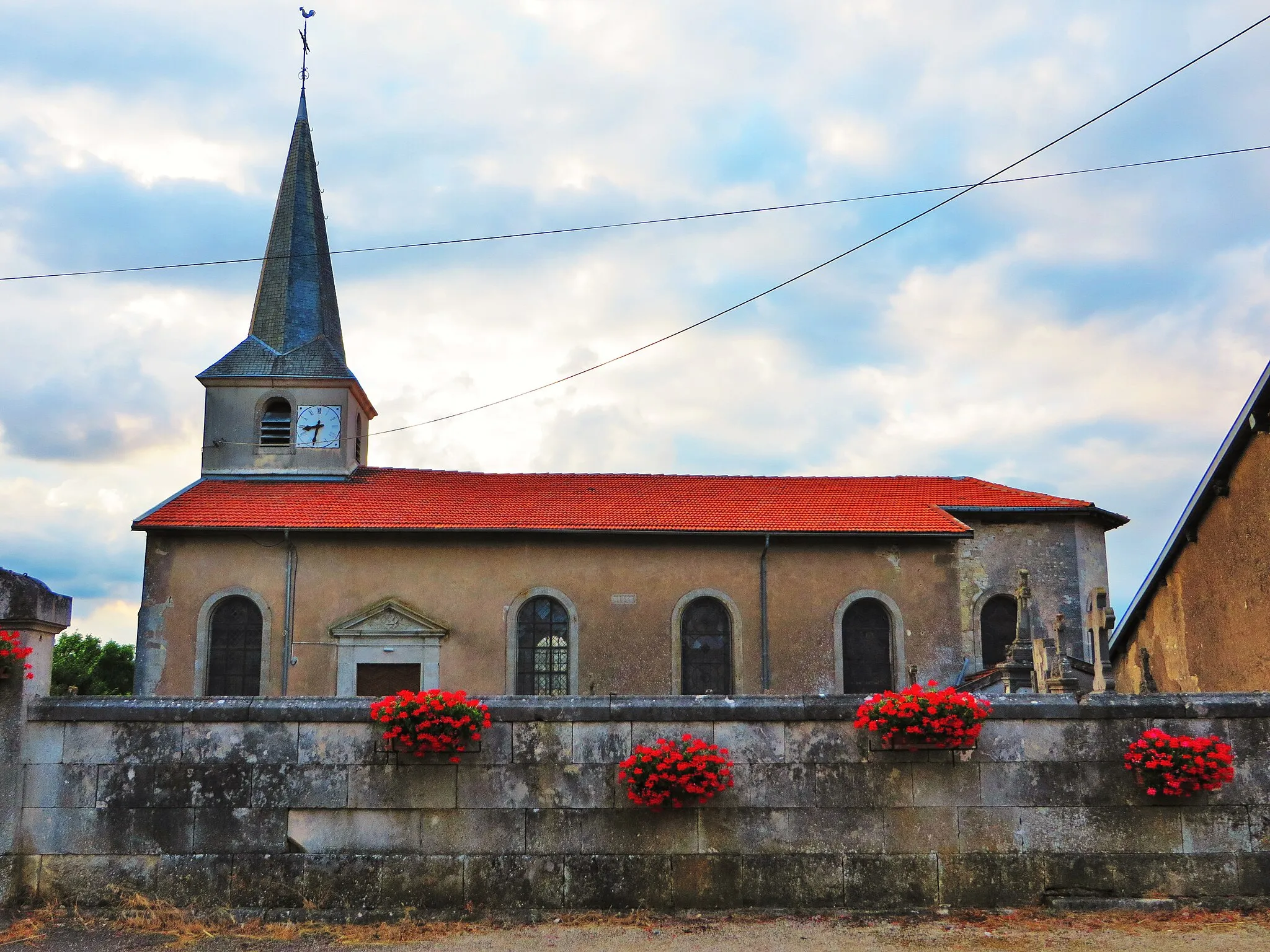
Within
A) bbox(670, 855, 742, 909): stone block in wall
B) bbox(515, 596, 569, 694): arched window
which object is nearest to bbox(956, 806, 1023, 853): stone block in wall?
bbox(670, 855, 742, 909): stone block in wall

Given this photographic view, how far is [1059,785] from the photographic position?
314 inches

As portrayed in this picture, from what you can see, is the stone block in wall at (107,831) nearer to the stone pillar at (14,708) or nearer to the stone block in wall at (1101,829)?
the stone pillar at (14,708)

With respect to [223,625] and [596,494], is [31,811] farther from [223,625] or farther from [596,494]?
[596,494]

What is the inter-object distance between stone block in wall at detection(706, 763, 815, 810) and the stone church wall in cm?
2

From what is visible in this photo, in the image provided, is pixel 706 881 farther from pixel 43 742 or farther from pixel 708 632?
pixel 708 632

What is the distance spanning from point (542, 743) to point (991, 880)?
353 cm

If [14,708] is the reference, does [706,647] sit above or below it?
above

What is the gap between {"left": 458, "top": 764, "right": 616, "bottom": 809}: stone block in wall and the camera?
312 inches

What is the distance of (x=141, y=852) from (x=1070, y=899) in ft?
22.8

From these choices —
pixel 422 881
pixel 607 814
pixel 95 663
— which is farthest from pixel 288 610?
pixel 95 663

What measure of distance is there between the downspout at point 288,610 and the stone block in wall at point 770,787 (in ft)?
43.7

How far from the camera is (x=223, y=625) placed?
19.6 metres

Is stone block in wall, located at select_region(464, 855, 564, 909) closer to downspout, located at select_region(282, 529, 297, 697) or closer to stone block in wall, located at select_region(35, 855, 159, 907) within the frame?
stone block in wall, located at select_region(35, 855, 159, 907)

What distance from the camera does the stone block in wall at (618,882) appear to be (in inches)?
306
